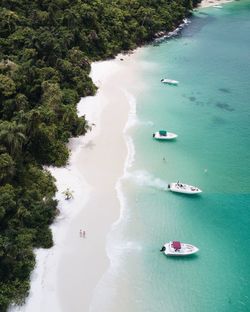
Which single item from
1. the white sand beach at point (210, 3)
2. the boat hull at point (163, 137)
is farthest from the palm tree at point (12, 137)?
the white sand beach at point (210, 3)

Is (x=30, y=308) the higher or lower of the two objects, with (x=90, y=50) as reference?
lower

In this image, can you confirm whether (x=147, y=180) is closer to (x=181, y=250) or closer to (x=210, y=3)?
(x=181, y=250)

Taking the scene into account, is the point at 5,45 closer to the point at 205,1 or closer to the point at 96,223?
the point at 96,223

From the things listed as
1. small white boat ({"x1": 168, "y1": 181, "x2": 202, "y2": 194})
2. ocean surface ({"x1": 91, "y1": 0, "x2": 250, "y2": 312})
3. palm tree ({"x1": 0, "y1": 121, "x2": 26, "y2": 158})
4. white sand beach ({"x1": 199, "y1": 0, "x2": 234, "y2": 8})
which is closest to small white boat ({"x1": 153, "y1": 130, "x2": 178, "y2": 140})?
ocean surface ({"x1": 91, "y1": 0, "x2": 250, "y2": 312})

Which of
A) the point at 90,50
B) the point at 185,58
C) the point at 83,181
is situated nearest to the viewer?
the point at 83,181

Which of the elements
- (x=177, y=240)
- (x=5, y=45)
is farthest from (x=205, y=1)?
(x=177, y=240)

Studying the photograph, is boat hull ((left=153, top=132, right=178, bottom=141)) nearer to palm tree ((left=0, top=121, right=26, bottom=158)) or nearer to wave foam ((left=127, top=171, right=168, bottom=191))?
wave foam ((left=127, top=171, right=168, bottom=191))

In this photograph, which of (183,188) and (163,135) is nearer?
(183,188)

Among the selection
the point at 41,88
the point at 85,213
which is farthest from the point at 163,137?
the point at 85,213
